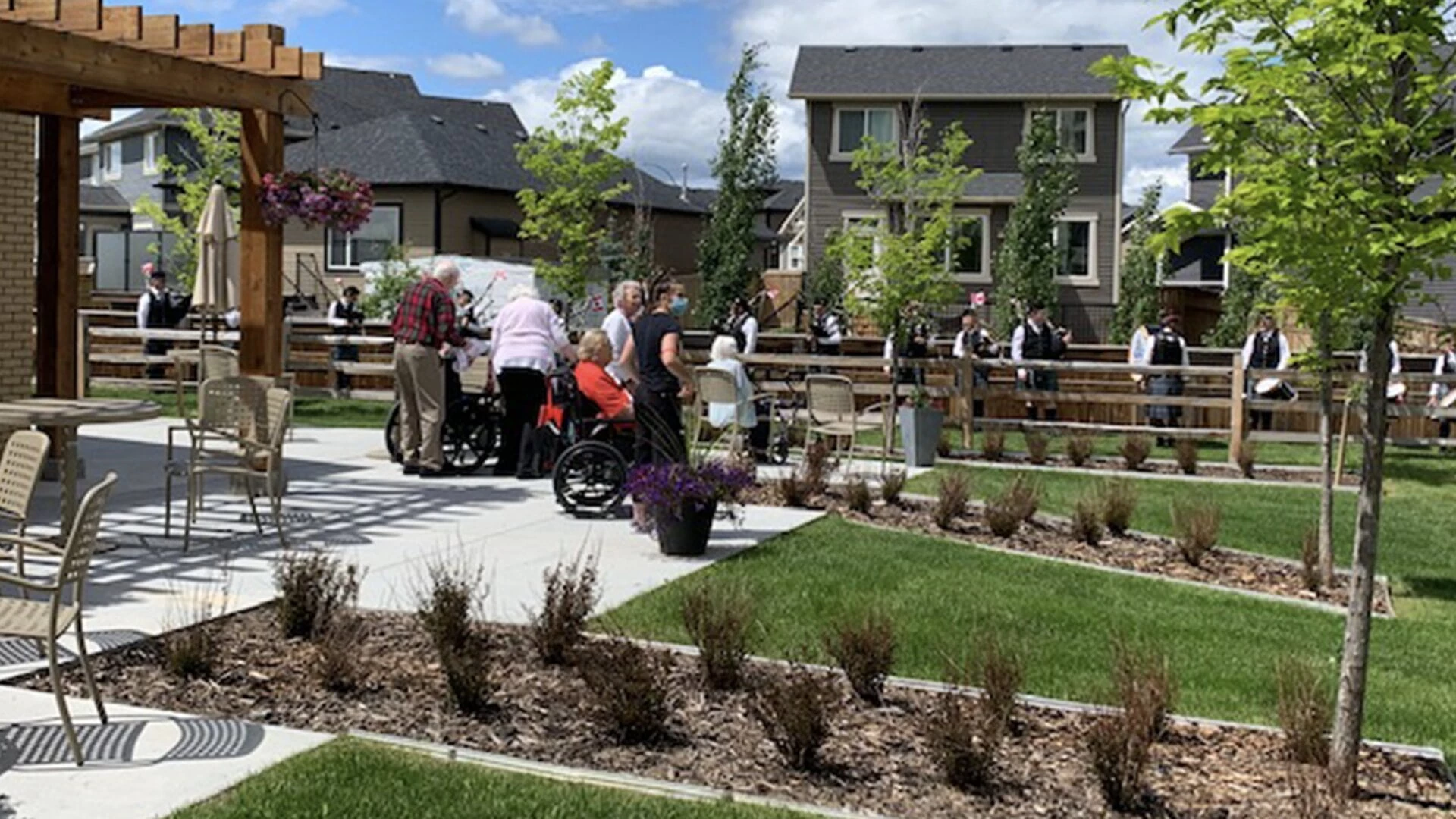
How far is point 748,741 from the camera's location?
5.63 m

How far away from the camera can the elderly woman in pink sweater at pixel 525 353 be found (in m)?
13.6

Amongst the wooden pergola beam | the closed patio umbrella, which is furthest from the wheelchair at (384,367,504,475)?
the wooden pergola beam

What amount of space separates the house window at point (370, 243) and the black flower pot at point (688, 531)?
32395 mm

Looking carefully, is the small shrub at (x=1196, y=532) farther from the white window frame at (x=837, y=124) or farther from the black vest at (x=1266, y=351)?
the white window frame at (x=837, y=124)

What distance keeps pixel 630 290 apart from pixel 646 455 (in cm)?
192

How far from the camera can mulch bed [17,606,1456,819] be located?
5148 mm

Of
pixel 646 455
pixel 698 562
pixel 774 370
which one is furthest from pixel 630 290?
pixel 774 370

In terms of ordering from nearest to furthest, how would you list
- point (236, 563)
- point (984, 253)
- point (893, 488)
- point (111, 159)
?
point (236, 563), point (893, 488), point (984, 253), point (111, 159)

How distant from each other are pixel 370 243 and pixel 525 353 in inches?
1166

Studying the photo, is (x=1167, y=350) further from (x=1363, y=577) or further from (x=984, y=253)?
(x=984, y=253)

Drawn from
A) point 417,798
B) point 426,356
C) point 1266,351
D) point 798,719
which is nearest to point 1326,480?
point 798,719

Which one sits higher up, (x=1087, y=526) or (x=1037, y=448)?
(x=1037, y=448)

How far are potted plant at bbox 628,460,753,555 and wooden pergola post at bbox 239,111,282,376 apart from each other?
408 cm

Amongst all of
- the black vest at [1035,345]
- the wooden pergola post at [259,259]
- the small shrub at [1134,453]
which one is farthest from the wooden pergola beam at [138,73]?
the black vest at [1035,345]
